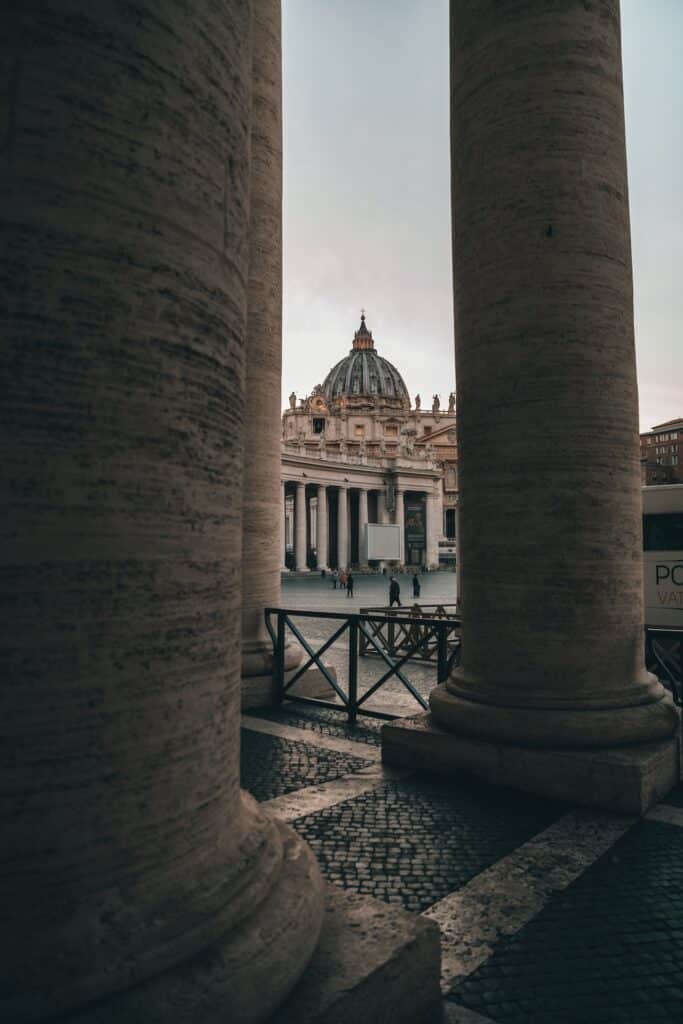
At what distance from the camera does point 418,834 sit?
4.45 metres

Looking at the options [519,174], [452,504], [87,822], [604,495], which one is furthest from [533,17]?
[452,504]

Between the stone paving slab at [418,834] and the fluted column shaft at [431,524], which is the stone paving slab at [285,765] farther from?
the fluted column shaft at [431,524]

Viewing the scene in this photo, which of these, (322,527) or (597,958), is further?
(322,527)

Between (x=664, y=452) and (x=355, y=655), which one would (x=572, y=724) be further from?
(x=664, y=452)

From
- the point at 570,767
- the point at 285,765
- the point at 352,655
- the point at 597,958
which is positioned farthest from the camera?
the point at 352,655

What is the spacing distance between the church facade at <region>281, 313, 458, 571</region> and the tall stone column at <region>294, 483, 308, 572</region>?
100 millimetres

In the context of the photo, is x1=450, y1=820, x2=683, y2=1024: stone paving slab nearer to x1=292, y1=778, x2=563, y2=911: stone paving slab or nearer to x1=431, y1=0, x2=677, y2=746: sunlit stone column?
x1=292, y1=778, x2=563, y2=911: stone paving slab

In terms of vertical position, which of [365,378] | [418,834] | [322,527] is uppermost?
[365,378]

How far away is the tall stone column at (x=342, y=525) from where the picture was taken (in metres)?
77.4

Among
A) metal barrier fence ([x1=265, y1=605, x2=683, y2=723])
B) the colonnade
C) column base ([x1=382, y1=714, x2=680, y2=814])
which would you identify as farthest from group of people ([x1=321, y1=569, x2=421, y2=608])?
column base ([x1=382, y1=714, x2=680, y2=814])

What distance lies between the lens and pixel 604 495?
5.20 meters

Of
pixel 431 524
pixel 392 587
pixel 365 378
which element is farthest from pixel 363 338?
pixel 392 587

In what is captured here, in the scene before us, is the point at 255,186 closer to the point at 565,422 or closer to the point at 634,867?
the point at 565,422

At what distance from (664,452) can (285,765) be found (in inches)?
5193
